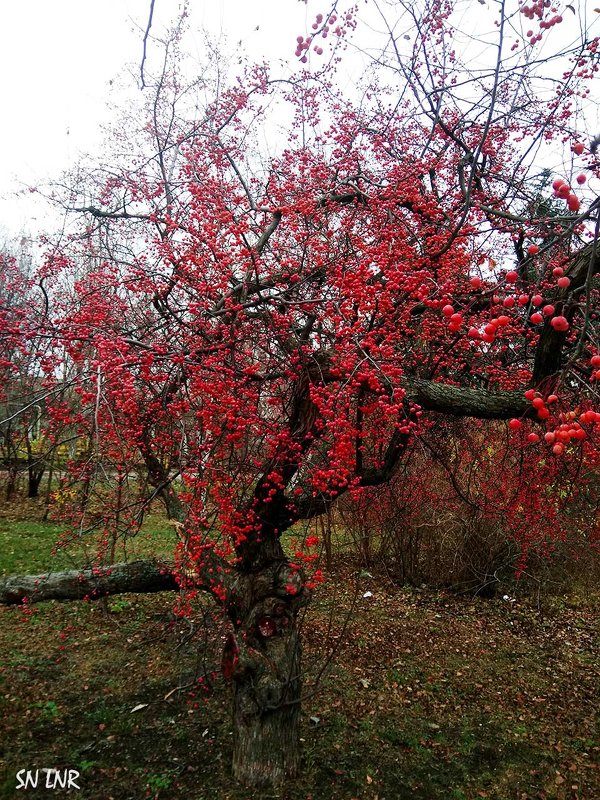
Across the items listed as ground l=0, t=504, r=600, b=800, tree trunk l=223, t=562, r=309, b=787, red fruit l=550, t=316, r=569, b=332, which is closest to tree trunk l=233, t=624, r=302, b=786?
tree trunk l=223, t=562, r=309, b=787

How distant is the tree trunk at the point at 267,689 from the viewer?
326 centimetres

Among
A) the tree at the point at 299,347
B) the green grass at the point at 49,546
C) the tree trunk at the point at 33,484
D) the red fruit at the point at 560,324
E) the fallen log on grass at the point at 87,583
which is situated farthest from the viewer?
the tree trunk at the point at 33,484

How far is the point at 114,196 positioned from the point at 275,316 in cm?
340

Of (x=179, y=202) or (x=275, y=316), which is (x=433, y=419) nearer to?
(x=275, y=316)

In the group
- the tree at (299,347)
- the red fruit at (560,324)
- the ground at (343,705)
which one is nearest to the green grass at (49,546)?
the ground at (343,705)

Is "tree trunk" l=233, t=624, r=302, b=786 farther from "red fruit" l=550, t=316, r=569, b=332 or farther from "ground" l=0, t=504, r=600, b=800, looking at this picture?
"red fruit" l=550, t=316, r=569, b=332

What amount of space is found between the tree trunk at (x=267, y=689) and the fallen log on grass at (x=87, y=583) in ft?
3.08

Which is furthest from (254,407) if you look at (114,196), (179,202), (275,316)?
(114,196)

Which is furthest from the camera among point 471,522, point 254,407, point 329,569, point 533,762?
point 329,569

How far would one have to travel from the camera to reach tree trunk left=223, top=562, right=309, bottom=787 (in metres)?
3.26

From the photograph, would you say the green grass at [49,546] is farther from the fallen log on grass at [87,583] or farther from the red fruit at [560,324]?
the red fruit at [560,324]

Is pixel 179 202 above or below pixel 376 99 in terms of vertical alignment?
below

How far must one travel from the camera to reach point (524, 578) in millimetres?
7172

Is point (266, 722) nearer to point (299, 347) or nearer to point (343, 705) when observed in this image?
point (343, 705)
